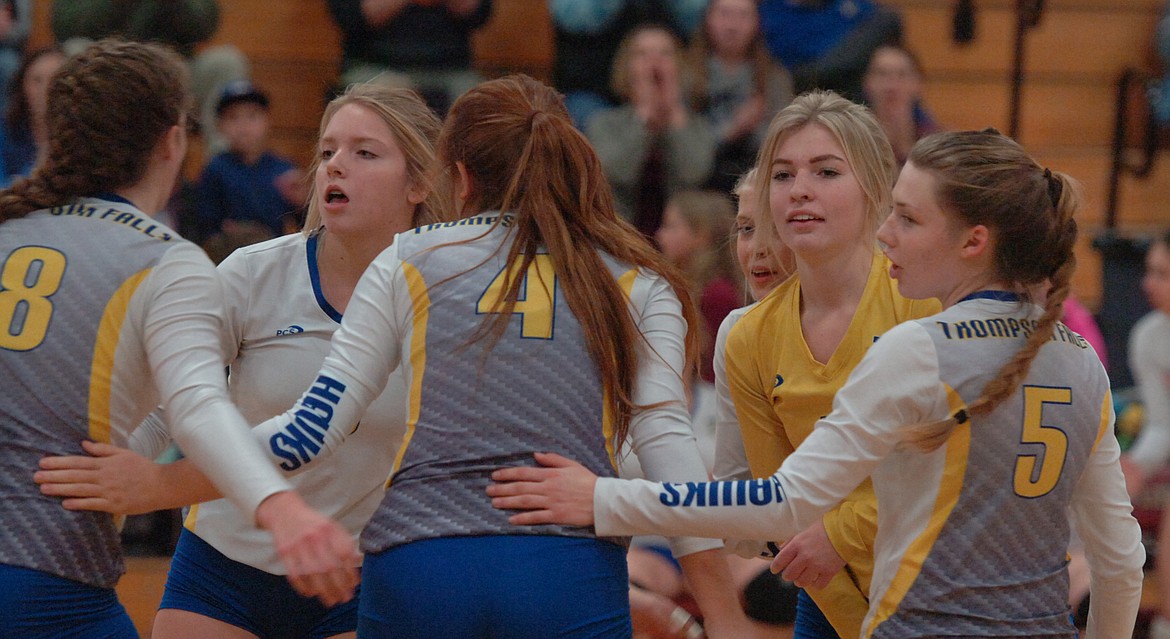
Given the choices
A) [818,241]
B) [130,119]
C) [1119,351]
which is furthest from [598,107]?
[130,119]

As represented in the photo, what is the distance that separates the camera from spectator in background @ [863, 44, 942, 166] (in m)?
6.46

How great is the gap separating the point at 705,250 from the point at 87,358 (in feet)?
12.3

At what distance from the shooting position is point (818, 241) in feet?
9.41

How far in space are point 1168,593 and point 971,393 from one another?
3.07 metres

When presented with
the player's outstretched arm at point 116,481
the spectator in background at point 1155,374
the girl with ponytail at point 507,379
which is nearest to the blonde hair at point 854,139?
the girl with ponytail at point 507,379

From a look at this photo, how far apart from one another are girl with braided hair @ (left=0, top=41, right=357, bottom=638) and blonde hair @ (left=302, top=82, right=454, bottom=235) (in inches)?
22.8

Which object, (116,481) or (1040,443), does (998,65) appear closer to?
(1040,443)

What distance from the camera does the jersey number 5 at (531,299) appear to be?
7.75ft

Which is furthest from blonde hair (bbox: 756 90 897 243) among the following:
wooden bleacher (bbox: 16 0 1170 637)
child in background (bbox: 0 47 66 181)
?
wooden bleacher (bbox: 16 0 1170 637)

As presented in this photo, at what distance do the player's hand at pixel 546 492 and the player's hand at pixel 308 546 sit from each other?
0.27 meters

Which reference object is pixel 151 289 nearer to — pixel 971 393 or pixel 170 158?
pixel 170 158

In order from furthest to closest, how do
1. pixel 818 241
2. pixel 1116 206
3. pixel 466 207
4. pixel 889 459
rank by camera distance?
pixel 1116 206, pixel 818 241, pixel 466 207, pixel 889 459

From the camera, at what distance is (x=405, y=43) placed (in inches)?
251

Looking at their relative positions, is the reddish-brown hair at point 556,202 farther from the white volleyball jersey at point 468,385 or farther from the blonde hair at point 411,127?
the blonde hair at point 411,127
